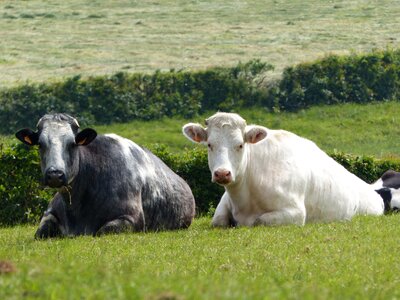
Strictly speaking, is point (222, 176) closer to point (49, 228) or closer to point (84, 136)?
point (84, 136)

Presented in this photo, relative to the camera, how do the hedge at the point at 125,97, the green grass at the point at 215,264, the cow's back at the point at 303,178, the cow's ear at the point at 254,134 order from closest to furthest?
the green grass at the point at 215,264 < the cow's ear at the point at 254,134 < the cow's back at the point at 303,178 < the hedge at the point at 125,97

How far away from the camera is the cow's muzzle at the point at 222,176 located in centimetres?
1819

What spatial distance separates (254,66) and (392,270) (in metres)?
50.8

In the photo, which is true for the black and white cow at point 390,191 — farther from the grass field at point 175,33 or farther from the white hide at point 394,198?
the grass field at point 175,33

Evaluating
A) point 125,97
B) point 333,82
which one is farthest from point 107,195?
point 333,82

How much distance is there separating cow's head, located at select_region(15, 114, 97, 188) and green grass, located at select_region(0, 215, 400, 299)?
3.27 ft

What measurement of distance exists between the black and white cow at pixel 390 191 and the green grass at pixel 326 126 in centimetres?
2960

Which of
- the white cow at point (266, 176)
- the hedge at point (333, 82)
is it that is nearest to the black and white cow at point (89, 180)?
the white cow at point (266, 176)

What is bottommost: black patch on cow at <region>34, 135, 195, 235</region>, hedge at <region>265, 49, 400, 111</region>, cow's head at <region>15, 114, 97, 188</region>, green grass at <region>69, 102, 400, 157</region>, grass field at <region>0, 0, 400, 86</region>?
grass field at <region>0, 0, 400, 86</region>

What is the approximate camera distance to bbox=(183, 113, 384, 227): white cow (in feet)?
62.5

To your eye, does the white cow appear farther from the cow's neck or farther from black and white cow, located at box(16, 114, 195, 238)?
the cow's neck

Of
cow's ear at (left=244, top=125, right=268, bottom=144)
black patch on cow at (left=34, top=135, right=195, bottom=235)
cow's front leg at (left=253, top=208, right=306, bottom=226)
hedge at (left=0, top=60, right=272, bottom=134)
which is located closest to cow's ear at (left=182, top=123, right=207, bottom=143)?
cow's ear at (left=244, top=125, right=268, bottom=144)

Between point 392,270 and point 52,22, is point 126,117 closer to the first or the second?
point 52,22

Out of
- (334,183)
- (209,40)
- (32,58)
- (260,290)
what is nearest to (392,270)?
(260,290)
